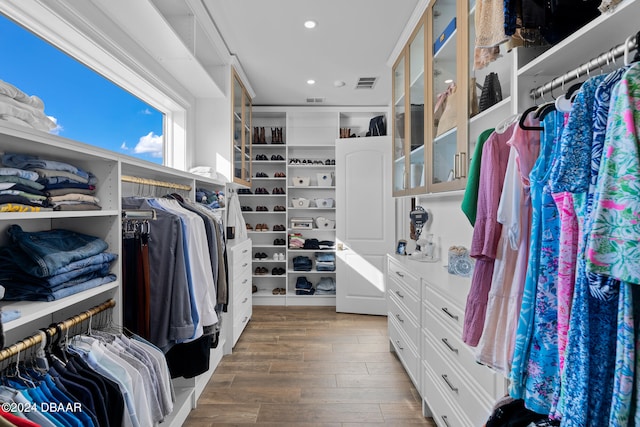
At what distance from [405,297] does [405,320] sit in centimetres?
18

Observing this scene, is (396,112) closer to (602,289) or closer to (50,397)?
(602,289)

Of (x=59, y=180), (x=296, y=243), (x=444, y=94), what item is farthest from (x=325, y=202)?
(x=59, y=180)

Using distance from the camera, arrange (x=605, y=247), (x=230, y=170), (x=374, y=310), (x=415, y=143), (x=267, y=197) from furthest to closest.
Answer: (x=267, y=197)
(x=374, y=310)
(x=230, y=170)
(x=415, y=143)
(x=605, y=247)

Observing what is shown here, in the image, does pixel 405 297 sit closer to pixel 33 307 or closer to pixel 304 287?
pixel 33 307

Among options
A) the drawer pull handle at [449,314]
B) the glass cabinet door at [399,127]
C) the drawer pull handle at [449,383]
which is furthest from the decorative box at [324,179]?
the drawer pull handle at [449,383]

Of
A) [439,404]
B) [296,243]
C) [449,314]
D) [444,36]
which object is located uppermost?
[444,36]

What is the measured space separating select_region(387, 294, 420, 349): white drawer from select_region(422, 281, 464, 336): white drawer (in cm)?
24

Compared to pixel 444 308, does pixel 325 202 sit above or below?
above

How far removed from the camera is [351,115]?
4754 millimetres

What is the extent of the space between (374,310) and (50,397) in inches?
134

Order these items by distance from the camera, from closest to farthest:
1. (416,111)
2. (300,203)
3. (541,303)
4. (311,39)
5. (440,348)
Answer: (541,303), (440,348), (416,111), (311,39), (300,203)

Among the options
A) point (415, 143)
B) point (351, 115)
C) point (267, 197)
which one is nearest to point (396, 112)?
point (415, 143)

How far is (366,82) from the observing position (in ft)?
12.4

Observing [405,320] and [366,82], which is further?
[366,82]
